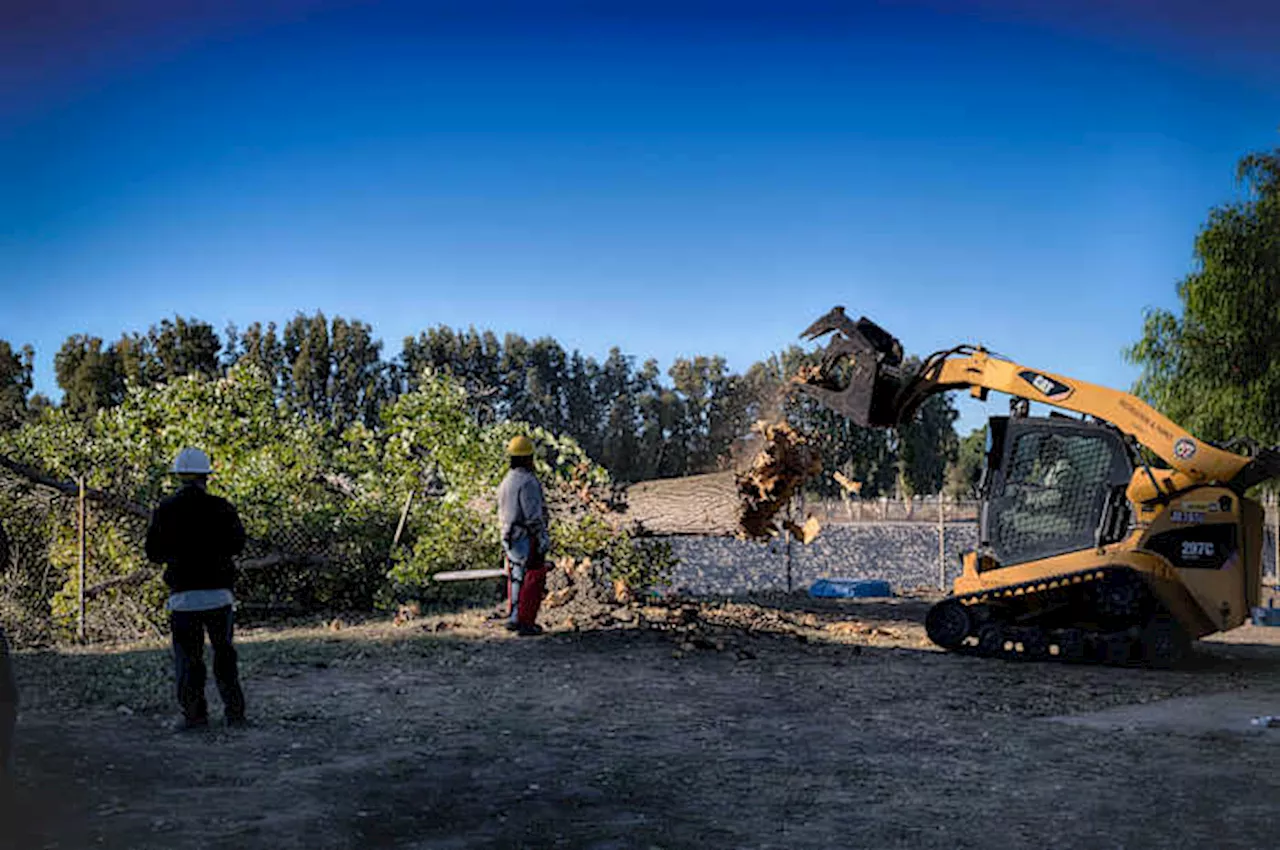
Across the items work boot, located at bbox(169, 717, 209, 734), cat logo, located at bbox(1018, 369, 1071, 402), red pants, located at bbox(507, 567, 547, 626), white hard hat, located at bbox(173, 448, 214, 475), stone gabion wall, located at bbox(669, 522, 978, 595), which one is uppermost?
cat logo, located at bbox(1018, 369, 1071, 402)

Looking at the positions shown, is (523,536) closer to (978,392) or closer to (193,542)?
(193,542)

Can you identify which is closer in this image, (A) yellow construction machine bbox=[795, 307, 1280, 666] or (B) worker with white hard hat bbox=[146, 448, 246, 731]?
(B) worker with white hard hat bbox=[146, 448, 246, 731]

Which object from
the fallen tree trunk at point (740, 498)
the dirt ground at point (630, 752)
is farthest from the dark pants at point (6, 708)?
the fallen tree trunk at point (740, 498)

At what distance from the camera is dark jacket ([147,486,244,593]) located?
22.9 ft

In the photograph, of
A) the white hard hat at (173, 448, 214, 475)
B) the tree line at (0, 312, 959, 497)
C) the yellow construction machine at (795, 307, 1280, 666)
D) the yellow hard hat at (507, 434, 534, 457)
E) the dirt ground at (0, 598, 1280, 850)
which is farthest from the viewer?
the tree line at (0, 312, 959, 497)

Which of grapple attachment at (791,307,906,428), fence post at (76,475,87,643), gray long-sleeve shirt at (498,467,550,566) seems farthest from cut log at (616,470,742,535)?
fence post at (76,475,87,643)

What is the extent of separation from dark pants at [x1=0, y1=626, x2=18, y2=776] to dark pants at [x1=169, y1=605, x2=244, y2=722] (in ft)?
9.23

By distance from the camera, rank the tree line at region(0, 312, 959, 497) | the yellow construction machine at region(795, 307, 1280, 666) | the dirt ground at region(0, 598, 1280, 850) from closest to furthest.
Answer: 1. the dirt ground at region(0, 598, 1280, 850)
2. the yellow construction machine at region(795, 307, 1280, 666)
3. the tree line at region(0, 312, 959, 497)

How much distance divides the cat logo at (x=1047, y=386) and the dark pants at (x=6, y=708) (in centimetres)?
935

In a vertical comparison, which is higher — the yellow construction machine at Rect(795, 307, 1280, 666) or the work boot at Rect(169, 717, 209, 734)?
the yellow construction machine at Rect(795, 307, 1280, 666)

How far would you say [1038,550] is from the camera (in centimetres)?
1090

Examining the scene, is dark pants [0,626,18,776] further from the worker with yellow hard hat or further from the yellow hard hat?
the yellow hard hat

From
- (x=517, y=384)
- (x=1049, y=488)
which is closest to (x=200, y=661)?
(x=1049, y=488)

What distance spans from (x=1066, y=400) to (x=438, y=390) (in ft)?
26.2
